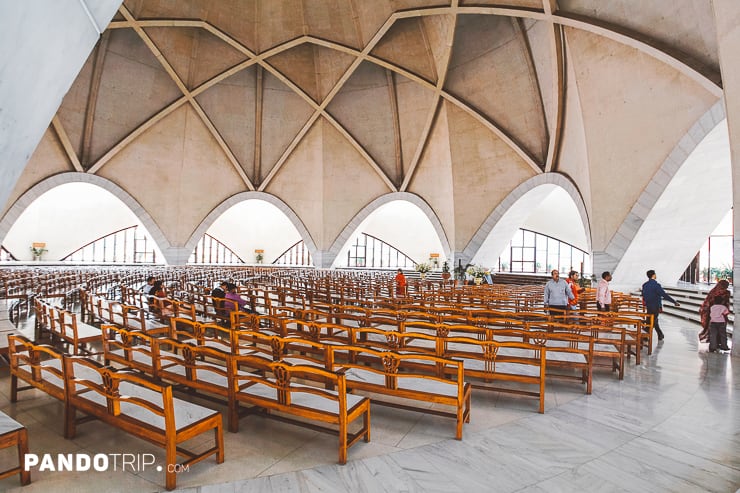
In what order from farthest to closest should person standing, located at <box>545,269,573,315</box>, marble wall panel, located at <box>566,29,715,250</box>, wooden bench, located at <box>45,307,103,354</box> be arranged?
marble wall panel, located at <box>566,29,715,250</box> < person standing, located at <box>545,269,573,315</box> < wooden bench, located at <box>45,307,103,354</box>

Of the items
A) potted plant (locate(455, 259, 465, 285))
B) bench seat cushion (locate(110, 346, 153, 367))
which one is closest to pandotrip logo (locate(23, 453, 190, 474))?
bench seat cushion (locate(110, 346, 153, 367))

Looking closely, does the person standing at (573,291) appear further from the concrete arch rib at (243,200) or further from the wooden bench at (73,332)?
the concrete arch rib at (243,200)

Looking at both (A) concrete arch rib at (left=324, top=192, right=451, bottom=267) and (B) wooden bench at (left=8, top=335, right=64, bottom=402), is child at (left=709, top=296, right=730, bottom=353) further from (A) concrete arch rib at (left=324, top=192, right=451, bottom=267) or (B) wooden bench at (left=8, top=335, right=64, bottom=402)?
(A) concrete arch rib at (left=324, top=192, right=451, bottom=267)

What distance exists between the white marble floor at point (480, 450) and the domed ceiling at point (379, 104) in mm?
9579

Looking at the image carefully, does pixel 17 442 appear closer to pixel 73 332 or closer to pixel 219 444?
pixel 219 444

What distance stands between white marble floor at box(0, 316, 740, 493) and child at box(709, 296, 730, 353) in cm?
346

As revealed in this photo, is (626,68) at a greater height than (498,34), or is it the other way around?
(498,34)

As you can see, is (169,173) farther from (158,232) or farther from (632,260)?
(632,260)

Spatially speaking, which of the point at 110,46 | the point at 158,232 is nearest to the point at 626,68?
the point at 110,46

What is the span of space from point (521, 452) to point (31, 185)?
84.6 ft

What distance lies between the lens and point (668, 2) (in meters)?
10.2

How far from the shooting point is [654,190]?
12.5m

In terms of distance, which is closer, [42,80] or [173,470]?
[42,80]

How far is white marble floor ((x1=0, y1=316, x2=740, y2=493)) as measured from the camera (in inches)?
110
